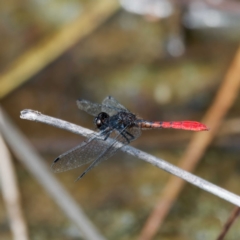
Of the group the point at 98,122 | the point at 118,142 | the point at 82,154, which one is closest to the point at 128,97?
the point at 98,122

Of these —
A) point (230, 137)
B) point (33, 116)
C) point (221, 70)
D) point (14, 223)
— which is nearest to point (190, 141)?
point (230, 137)

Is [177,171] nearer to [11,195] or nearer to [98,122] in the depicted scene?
[98,122]

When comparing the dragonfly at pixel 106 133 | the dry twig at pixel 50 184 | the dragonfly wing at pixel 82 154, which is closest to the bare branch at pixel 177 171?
the dragonfly at pixel 106 133

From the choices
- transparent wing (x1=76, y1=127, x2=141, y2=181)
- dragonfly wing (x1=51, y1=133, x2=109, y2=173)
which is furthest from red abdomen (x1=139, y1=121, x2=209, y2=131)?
dragonfly wing (x1=51, y1=133, x2=109, y2=173)

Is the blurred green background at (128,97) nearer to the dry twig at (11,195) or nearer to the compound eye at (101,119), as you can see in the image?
the dry twig at (11,195)

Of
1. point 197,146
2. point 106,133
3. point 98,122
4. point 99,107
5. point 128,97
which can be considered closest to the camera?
point 106,133

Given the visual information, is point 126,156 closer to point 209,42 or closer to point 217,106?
point 217,106
